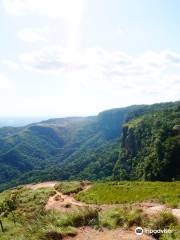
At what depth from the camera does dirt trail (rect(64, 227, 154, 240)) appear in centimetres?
1641

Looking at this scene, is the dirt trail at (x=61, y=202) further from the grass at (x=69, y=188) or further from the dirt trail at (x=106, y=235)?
the dirt trail at (x=106, y=235)

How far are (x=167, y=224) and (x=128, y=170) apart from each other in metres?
110

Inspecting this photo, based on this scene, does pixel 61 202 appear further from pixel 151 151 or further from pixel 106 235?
pixel 151 151

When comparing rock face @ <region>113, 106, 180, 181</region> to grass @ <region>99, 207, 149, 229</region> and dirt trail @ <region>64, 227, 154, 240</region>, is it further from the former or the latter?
dirt trail @ <region>64, 227, 154, 240</region>

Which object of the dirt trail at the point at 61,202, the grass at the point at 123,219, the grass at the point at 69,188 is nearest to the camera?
the grass at the point at 123,219

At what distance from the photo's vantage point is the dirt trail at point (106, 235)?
16.4 m

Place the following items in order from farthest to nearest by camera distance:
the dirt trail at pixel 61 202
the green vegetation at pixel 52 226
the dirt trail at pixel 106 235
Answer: the dirt trail at pixel 61 202
the green vegetation at pixel 52 226
the dirt trail at pixel 106 235

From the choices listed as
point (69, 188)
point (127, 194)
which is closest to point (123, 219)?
point (127, 194)

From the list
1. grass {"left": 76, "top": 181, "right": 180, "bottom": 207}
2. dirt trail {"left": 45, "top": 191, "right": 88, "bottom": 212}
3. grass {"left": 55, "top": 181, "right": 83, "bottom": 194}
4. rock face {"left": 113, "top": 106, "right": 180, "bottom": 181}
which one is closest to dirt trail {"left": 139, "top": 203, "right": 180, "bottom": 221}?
grass {"left": 76, "top": 181, "right": 180, "bottom": 207}

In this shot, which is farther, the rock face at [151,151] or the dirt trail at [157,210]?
the rock face at [151,151]

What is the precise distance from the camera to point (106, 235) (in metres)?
17.2

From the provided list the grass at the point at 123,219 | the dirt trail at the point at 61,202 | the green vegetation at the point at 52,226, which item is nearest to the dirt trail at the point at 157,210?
the grass at the point at 123,219

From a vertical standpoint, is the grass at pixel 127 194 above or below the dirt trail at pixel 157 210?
below

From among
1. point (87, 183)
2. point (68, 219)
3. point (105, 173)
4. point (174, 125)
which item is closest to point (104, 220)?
point (68, 219)
